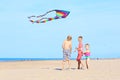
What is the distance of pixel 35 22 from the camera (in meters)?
18.5

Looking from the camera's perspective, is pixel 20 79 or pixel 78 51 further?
pixel 78 51

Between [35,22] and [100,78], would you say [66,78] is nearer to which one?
[100,78]

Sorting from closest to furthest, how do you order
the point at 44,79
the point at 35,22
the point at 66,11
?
the point at 44,79 < the point at 35,22 < the point at 66,11

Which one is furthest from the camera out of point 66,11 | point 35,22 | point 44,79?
point 66,11

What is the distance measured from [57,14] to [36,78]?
549cm

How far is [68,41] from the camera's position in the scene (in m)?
19.4

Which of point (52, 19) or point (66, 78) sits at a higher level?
point (52, 19)

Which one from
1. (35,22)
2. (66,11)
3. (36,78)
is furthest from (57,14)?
(36,78)

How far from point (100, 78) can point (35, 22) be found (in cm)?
492

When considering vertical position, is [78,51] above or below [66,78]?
above

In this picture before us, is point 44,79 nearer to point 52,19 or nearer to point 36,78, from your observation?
point 36,78

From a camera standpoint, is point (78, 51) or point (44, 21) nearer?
point (44, 21)

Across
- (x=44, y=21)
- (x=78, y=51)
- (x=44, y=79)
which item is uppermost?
(x=44, y=21)

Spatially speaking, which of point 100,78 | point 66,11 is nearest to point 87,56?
point 66,11
